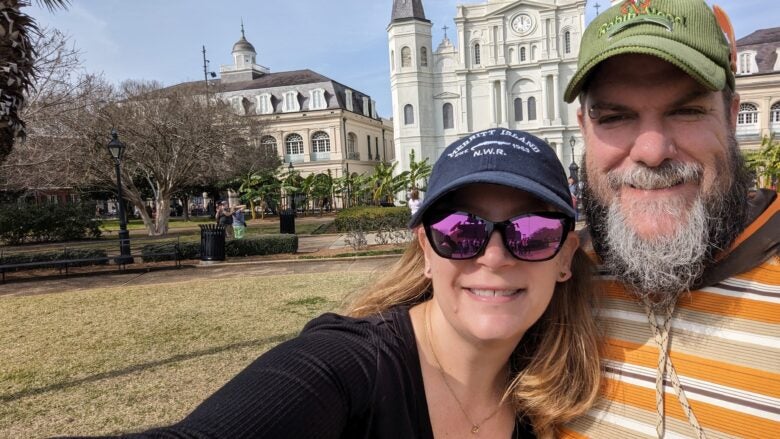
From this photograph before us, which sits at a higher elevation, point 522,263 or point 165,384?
point 522,263

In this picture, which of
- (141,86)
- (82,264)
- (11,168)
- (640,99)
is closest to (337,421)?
(640,99)

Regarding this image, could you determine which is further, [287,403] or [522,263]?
[522,263]

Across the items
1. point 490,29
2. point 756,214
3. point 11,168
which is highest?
point 490,29

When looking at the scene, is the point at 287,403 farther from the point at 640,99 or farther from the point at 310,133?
the point at 310,133

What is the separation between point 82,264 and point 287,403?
1512 centimetres

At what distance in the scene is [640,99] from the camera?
1.55 m

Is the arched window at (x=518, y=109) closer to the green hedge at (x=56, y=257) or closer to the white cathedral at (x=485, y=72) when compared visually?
the white cathedral at (x=485, y=72)

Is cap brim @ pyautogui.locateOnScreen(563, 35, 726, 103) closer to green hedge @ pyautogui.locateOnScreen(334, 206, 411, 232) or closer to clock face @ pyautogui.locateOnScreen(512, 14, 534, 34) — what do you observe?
green hedge @ pyautogui.locateOnScreen(334, 206, 411, 232)

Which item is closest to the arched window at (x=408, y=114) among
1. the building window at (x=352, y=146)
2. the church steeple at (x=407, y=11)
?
the building window at (x=352, y=146)

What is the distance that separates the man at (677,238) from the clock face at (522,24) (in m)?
55.0

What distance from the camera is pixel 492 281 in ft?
4.80

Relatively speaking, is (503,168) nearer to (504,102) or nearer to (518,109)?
(504,102)

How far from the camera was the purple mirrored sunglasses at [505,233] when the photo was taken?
1.45 m

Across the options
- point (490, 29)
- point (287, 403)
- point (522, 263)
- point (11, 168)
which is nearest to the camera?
point (287, 403)
